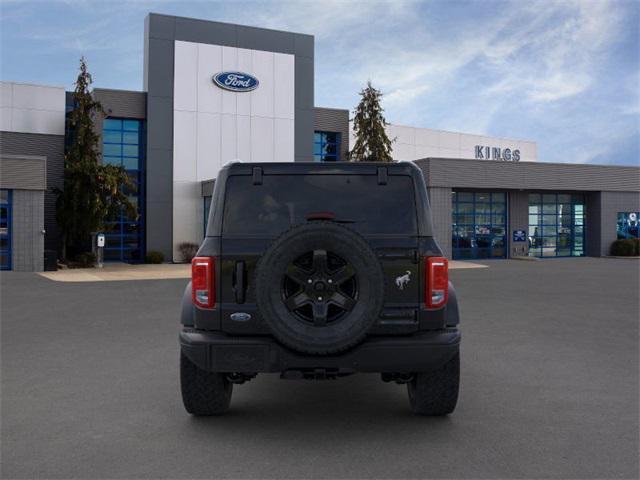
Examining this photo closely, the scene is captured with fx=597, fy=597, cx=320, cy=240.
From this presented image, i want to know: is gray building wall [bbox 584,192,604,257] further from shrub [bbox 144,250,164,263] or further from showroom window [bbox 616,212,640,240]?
shrub [bbox 144,250,164,263]

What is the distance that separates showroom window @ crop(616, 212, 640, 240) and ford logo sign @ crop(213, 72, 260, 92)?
2266 centimetres

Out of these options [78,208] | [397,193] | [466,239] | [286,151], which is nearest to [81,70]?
[78,208]

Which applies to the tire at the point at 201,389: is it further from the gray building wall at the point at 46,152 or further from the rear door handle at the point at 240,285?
the gray building wall at the point at 46,152

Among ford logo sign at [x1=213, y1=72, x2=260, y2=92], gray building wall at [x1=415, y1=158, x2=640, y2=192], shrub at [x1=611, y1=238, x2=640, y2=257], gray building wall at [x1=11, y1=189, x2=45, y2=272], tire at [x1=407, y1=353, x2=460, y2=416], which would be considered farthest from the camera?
shrub at [x1=611, y1=238, x2=640, y2=257]

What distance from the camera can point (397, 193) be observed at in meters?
4.55

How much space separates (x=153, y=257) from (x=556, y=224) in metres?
22.9

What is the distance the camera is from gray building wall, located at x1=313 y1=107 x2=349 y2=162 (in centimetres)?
3609

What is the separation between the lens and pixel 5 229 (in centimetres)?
2416

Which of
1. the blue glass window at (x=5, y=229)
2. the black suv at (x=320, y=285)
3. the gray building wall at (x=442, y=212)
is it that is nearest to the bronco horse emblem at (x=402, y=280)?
the black suv at (x=320, y=285)

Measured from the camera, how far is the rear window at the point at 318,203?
14.6 ft

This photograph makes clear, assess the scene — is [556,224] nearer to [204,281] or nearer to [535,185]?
[535,185]

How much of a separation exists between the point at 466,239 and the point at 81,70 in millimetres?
21283

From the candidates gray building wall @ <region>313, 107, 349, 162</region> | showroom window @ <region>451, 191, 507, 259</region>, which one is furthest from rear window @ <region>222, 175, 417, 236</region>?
gray building wall @ <region>313, 107, 349, 162</region>

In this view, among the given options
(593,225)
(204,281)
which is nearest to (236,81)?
(593,225)
